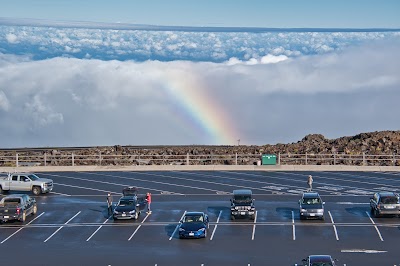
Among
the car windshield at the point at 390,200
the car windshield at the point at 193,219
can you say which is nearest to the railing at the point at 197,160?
the car windshield at the point at 390,200

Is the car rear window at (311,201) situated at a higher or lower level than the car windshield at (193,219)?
higher

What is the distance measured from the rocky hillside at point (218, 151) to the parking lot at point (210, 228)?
13.6 meters

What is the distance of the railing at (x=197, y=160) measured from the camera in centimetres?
7356

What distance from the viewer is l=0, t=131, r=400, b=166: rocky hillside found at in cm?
7850

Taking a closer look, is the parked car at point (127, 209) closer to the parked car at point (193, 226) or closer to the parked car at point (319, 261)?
the parked car at point (193, 226)

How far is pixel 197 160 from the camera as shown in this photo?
250ft

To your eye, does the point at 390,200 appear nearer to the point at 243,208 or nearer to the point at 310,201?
the point at 310,201

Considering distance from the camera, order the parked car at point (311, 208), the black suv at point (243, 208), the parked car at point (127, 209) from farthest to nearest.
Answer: the parked car at point (127, 209) → the black suv at point (243, 208) → the parked car at point (311, 208)

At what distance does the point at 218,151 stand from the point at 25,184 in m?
33.5

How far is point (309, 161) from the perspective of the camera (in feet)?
255

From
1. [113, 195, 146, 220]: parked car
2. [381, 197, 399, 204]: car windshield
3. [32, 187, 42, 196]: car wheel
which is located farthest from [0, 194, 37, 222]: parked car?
[381, 197, 399, 204]: car windshield

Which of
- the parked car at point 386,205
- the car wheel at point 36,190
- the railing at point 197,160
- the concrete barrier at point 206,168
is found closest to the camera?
the parked car at point 386,205

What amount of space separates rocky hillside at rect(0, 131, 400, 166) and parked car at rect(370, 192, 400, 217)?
2673cm

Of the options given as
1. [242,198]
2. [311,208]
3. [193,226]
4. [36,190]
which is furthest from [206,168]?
[193,226]
